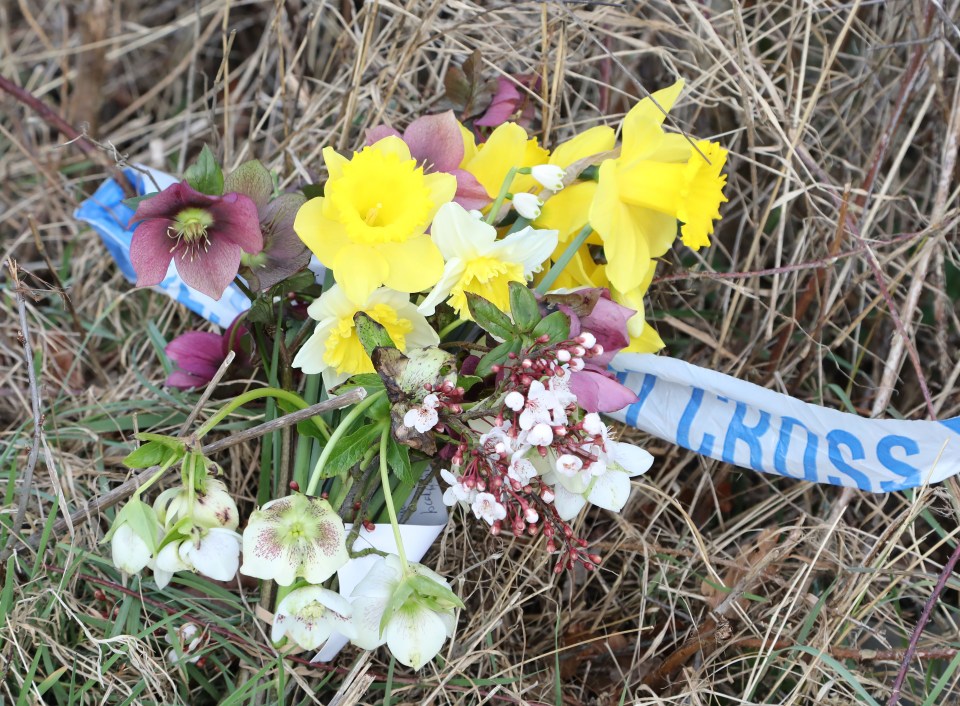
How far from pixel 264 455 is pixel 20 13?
1604mm

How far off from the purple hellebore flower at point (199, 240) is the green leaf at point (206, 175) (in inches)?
1.1

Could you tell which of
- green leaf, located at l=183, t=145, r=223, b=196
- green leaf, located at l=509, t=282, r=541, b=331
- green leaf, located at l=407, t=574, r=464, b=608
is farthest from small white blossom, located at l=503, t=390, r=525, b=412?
green leaf, located at l=183, t=145, r=223, b=196

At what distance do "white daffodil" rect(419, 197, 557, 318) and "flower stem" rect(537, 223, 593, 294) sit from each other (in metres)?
0.05

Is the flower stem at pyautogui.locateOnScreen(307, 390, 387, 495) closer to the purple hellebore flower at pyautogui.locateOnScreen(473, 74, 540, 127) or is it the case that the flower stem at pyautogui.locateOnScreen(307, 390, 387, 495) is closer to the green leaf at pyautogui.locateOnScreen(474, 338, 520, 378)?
the green leaf at pyautogui.locateOnScreen(474, 338, 520, 378)

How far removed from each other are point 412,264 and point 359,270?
58 millimetres

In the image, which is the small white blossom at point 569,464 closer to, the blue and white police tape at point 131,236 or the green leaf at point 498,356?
the green leaf at point 498,356

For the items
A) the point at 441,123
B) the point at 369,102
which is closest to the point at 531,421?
the point at 441,123

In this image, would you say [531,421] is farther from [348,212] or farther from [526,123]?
[526,123]

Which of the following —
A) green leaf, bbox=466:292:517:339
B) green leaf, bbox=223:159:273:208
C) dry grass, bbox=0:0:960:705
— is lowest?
dry grass, bbox=0:0:960:705

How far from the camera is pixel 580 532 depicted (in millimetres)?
1248

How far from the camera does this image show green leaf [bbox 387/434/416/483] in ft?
2.95

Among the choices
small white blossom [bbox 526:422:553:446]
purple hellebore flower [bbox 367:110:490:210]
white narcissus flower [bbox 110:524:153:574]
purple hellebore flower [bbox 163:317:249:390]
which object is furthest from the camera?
purple hellebore flower [bbox 163:317:249:390]

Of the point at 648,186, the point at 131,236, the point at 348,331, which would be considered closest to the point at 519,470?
the point at 348,331

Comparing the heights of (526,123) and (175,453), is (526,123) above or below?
above
